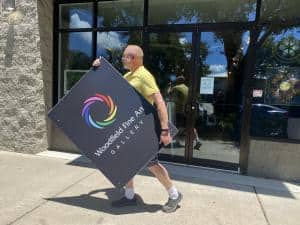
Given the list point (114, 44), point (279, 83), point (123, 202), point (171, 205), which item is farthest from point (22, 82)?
point (279, 83)

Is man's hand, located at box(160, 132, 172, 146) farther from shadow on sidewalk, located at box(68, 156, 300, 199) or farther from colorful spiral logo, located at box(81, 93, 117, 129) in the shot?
shadow on sidewalk, located at box(68, 156, 300, 199)

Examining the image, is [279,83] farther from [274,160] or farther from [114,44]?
[114,44]

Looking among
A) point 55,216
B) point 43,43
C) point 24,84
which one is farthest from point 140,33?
A: point 55,216

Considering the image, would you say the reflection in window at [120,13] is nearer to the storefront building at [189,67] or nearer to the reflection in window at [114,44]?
the storefront building at [189,67]

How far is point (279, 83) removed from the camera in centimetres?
508

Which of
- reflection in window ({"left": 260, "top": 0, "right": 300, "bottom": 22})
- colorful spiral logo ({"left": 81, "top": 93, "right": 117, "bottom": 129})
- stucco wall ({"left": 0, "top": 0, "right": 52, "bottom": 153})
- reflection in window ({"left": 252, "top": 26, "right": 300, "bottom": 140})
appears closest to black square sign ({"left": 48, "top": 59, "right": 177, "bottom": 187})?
colorful spiral logo ({"left": 81, "top": 93, "right": 117, "bottom": 129})

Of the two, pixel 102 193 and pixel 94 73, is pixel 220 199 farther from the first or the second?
pixel 94 73

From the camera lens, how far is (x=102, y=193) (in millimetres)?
4195

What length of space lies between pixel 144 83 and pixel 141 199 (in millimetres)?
1496

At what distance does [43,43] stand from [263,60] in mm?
3852

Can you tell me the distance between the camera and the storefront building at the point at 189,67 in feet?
16.6

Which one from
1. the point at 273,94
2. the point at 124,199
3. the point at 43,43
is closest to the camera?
the point at 124,199

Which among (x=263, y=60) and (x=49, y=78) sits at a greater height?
(x=263, y=60)

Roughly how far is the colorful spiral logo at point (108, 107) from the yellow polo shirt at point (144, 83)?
0.33 m
